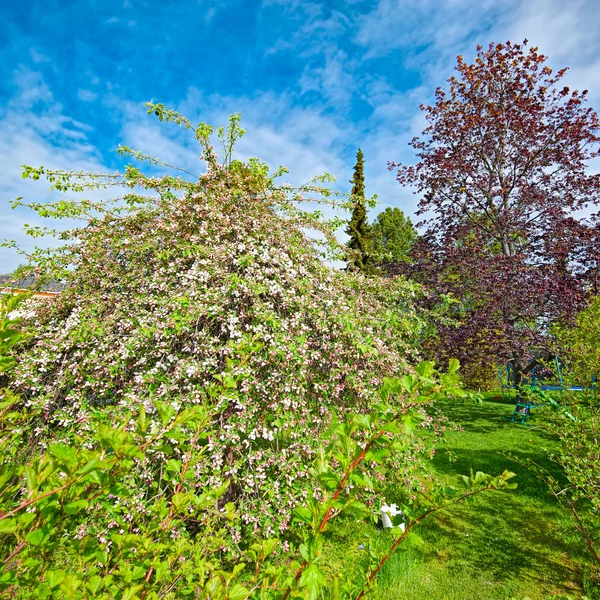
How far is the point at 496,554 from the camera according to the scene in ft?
12.2

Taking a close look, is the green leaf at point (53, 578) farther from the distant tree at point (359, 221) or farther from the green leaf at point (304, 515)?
the distant tree at point (359, 221)

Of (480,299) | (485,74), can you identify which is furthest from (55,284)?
(485,74)

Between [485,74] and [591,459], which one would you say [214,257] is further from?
[485,74]

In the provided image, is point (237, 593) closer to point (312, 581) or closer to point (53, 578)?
point (312, 581)

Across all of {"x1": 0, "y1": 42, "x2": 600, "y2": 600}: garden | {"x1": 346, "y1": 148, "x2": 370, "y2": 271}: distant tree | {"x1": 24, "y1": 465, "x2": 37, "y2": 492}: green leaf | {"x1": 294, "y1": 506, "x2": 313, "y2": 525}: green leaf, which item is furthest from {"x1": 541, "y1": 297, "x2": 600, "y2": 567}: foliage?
{"x1": 346, "y1": 148, "x2": 370, "y2": 271}: distant tree

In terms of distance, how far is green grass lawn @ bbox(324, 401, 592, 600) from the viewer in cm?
313

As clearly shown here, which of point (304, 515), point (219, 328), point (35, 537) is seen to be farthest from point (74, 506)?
point (219, 328)

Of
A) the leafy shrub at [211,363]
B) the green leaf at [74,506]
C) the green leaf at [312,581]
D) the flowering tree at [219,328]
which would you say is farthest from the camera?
the flowering tree at [219,328]

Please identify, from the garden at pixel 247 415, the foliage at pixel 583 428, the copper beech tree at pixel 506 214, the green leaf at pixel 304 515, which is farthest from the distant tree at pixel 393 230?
the green leaf at pixel 304 515

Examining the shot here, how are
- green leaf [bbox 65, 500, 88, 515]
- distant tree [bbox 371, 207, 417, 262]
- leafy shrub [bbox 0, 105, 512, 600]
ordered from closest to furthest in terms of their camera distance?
green leaf [bbox 65, 500, 88, 515] → leafy shrub [bbox 0, 105, 512, 600] → distant tree [bbox 371, 207, 417, 262]

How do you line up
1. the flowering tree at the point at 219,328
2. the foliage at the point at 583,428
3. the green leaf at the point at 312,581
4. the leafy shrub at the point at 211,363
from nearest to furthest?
the green leaf at the point at 312,581, the leafy shrub at the point at 211,363, the flowering tree at the point at 219,328, the foliage at the point at 583,428

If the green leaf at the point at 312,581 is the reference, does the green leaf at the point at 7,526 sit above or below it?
above

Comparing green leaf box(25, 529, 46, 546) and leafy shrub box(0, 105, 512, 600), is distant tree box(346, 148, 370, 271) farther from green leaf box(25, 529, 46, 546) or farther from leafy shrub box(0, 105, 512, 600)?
green leaf box(25, 529, 46, 546)

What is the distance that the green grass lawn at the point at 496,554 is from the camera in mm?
3135
